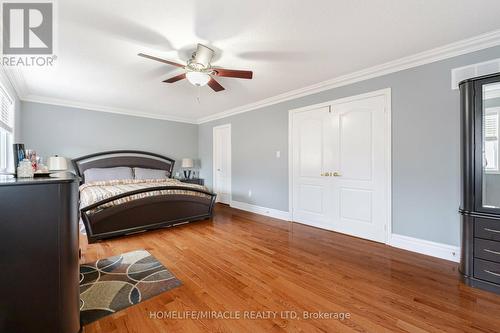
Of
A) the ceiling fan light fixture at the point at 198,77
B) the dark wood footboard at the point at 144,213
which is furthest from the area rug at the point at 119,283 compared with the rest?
the ceiling fan light fixture at the point at 198,77

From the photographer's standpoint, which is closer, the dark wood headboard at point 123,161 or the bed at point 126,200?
the bed at point 126,200

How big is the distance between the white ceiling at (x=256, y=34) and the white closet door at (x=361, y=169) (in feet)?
2.14

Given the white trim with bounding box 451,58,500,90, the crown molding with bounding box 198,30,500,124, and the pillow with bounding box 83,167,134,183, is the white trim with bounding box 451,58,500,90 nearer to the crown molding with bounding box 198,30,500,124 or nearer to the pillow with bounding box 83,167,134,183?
the crown molding with bounding box 198,30,500,124

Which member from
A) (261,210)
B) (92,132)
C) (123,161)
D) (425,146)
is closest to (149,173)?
(123,161)

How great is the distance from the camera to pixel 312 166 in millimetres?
3951

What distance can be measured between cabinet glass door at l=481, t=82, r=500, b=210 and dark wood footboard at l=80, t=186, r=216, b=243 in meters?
3.76

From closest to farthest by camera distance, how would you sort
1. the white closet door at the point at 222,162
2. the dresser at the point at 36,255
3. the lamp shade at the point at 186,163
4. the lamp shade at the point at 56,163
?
1. the dresser at the point at 36,255
2. the lamp shade at the point at 56,163
3. the white closet door at the point at 222,162
4. the lamp shade at the point at 186,163

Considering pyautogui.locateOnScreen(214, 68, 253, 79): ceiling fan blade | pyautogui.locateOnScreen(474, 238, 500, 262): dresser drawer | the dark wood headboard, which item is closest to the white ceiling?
pyautogui.locateOnScreen(214, 68, 253, 79): ceiling fan blade

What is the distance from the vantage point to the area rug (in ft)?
5.70

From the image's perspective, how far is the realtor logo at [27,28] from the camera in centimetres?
189

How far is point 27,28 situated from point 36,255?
7.59ft

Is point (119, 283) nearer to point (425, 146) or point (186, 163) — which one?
point (425, 146)

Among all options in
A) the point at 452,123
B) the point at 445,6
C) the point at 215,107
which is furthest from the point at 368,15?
the point at 215,107

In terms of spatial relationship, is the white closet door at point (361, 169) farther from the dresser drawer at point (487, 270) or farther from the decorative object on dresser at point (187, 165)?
the decorative object on dresser at point (187, 165)
